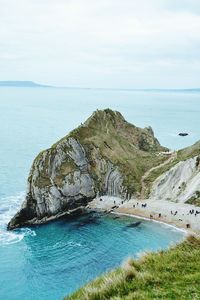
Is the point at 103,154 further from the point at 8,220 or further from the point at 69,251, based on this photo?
the point at 69,251

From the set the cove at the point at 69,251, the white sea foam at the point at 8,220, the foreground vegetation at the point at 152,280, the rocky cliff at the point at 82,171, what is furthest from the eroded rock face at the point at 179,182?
the foreground vegetation at the point at 152,280

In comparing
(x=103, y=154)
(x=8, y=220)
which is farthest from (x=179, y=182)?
(x=8, y=220)

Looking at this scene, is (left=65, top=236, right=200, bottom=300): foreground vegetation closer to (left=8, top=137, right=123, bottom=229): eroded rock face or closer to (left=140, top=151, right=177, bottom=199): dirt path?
(left=8, top=137, right=123, bottom=229): eroded rock face

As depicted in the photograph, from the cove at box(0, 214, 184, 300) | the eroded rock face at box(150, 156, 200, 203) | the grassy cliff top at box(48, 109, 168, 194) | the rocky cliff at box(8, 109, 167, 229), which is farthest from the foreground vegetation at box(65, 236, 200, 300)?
the grassy cliff top at box(48, 109, 168, 194)

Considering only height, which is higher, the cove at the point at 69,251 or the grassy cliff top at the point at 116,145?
the grassy cliff top at the point at 116,145

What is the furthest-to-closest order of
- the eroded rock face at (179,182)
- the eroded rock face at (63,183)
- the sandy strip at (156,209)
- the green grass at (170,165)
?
the green grass at (170,165) → the eroded rock face at (179,182) → the eroded rock face at (63,183) → the sandy strip at (156,209)

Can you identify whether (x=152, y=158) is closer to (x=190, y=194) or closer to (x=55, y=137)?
(x=190, y=194)

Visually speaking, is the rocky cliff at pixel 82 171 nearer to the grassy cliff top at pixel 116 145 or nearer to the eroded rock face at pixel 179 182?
the grassy cliff top at pixel 116 145

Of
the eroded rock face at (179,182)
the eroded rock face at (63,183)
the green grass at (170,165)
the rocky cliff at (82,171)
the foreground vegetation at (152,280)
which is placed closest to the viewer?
the foreground vegetation at (152,280)
